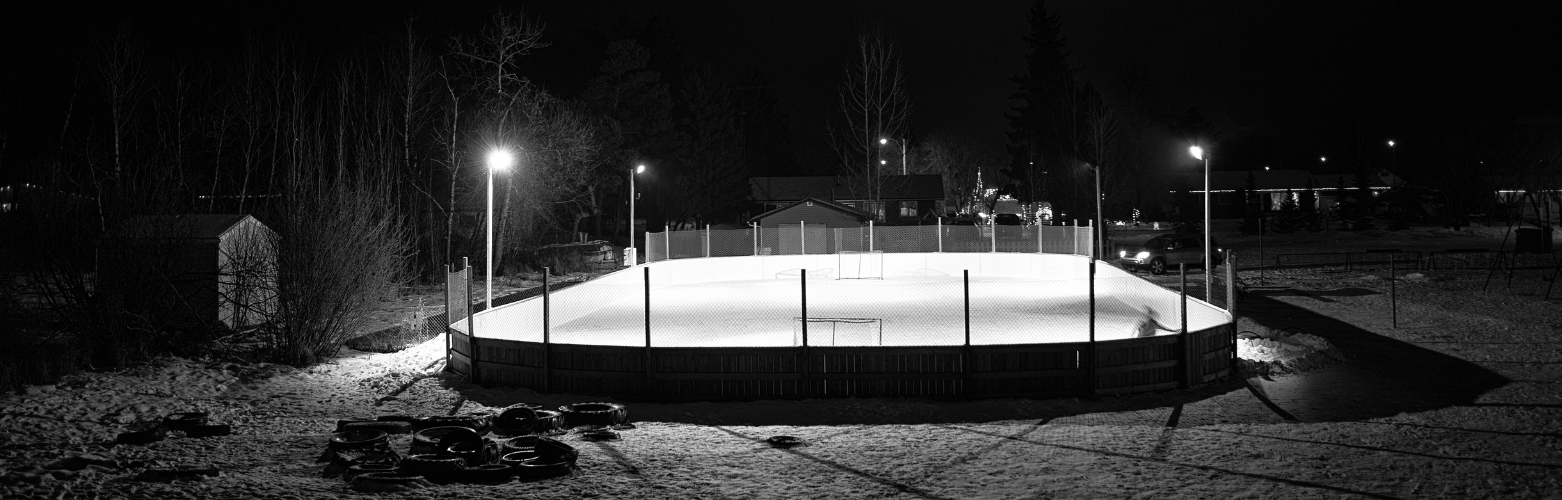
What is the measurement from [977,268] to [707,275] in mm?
9370

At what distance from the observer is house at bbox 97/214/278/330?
1598 cm

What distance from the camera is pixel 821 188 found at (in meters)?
85.0

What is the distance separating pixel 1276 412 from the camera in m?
12.4

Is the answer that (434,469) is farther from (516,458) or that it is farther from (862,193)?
(862,193)

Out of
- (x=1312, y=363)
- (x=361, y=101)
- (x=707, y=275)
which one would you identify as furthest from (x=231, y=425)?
(x=361, y=101)

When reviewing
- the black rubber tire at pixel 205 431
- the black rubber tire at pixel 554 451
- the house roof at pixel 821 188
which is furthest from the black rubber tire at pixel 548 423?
the house roof at pixel 821 188

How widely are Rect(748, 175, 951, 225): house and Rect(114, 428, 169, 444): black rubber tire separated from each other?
53.3m

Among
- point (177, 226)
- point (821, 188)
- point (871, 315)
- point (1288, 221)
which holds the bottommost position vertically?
point (871, 315)

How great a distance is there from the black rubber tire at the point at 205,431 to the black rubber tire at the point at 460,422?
6.26 ft

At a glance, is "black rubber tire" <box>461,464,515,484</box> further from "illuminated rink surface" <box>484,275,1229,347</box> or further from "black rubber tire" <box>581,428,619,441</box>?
"illuminated rink surface" <box>484,275,1229,347</box>

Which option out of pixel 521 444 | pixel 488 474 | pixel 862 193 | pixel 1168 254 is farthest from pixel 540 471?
pixel 862 193

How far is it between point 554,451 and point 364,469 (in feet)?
5.05

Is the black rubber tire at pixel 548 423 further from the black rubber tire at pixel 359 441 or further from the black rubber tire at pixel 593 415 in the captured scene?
the black rubber tire at pixel 359 441

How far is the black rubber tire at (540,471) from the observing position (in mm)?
8828
